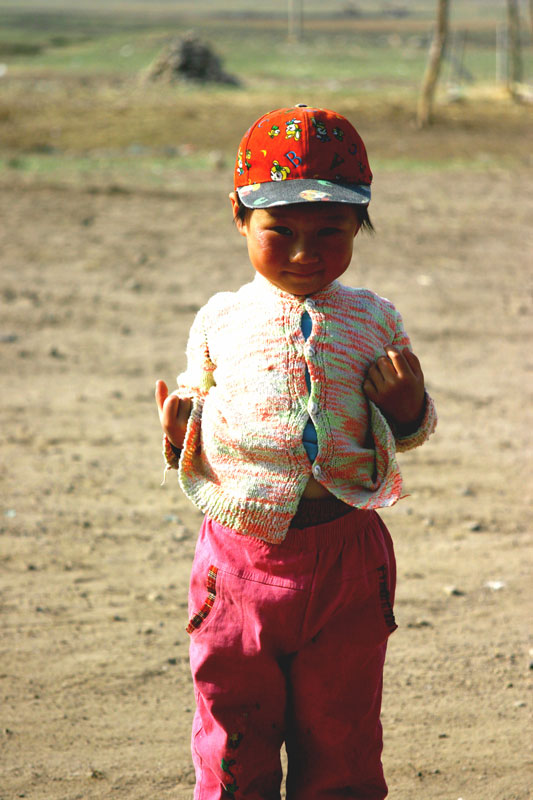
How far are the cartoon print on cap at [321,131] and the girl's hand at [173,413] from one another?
1.88 ft

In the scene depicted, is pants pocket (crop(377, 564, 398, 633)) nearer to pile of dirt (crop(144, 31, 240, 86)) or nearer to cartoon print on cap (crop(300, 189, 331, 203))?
cartoon print on cap (crop(300, 189, 331, 203))

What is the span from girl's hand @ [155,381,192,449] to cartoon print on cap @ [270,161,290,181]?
468 millimetres

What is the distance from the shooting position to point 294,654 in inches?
80.2

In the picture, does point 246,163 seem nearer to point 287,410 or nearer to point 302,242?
point 302,242

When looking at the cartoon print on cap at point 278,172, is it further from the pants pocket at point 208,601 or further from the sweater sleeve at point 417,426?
the pants pocket at point 208,601

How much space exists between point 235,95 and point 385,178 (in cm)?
701

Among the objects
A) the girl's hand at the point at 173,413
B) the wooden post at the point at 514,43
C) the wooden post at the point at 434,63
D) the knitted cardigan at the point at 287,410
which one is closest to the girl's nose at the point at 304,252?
the knitted cardigan at the point at 287,410

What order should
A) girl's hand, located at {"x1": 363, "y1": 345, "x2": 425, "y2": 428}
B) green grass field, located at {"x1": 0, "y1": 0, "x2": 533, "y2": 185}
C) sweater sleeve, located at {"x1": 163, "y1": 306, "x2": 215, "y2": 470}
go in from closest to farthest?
girl's hand, located at {"x1": 363, "y1": 345, "x2": 425, "y2": 428} < sweater sleeve, located at {"x1": 163, "y1": 306, "x2": 215, "y2": 470} < green grass field, located at {"x1": 0, "y1": 0, "x2": 533, "y2": 185}

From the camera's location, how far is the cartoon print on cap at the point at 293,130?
1.88 metres

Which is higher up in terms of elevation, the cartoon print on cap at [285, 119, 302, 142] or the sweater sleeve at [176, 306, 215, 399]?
the cartoon print on cap at [285, 119, 302, 142]

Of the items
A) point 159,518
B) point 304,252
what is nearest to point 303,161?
point 304,252

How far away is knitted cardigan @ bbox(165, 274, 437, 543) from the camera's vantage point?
1952 millimetres

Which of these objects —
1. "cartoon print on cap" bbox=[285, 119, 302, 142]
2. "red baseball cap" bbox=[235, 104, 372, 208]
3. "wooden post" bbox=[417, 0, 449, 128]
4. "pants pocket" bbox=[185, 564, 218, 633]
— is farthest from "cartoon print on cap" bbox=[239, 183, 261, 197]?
"wooden post" bbox=[417, 0, 449, 128]

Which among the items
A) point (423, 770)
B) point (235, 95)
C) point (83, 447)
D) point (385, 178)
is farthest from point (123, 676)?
point (235, 95)
